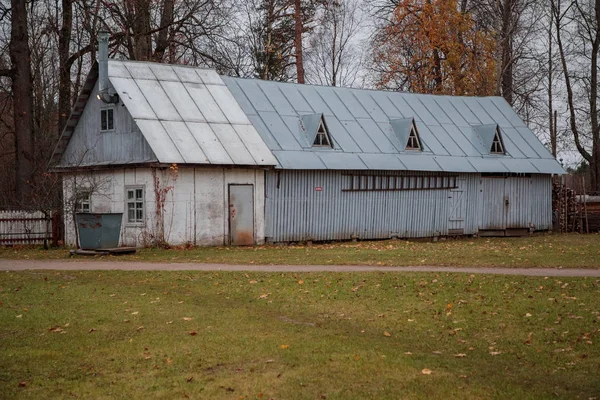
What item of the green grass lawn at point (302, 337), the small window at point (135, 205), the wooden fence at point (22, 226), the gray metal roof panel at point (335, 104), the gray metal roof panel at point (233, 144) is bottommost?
the green grass lawn at point (302, 337)

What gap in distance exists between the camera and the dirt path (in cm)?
1952

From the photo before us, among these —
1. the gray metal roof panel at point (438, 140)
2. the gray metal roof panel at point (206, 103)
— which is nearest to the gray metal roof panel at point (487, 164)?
the gray metal roof panel at point (438, 140)

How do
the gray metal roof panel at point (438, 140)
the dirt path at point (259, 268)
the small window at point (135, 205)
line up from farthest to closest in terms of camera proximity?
the gray metal roof panel at point (438, 140)
the small window at point (135, 205)
the dirt path at point (259, 268)

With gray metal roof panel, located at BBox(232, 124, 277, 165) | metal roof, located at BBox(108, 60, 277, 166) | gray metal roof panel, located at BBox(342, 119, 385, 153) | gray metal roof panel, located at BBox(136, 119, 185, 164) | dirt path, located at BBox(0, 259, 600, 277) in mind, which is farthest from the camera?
gray metal roof panel, located at BBox(342, 119, 385, 153)

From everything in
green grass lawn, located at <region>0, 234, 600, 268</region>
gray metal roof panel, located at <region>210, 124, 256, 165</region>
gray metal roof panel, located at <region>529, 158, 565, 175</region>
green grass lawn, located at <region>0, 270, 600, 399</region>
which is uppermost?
gray metal roof panel, located at <region>210, 124, 256, 165</region>

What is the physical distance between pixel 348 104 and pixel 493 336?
2500cm

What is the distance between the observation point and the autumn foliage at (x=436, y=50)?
47.5m

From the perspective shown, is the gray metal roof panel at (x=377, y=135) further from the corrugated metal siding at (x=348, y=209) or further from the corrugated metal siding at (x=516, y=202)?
the corrugated metal siding at (x=516, y=202)

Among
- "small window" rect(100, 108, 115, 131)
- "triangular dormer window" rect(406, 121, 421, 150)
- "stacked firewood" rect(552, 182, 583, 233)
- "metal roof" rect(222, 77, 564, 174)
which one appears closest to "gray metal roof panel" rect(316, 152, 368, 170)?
"metal roof" rect(222, 77, 564, 174)

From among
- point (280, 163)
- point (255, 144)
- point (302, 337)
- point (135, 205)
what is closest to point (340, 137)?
point (280, 163)

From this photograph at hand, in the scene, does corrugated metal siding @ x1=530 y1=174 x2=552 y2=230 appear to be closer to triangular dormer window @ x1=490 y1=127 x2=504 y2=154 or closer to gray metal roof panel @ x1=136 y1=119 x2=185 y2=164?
triangular dormer window @ x1=490 y1=127 x2=504 y2=154

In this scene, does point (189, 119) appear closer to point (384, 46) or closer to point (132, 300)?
point (132, 300)

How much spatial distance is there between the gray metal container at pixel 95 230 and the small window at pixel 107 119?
619 centimetres

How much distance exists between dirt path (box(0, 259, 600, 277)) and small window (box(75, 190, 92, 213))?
22.8 ft
